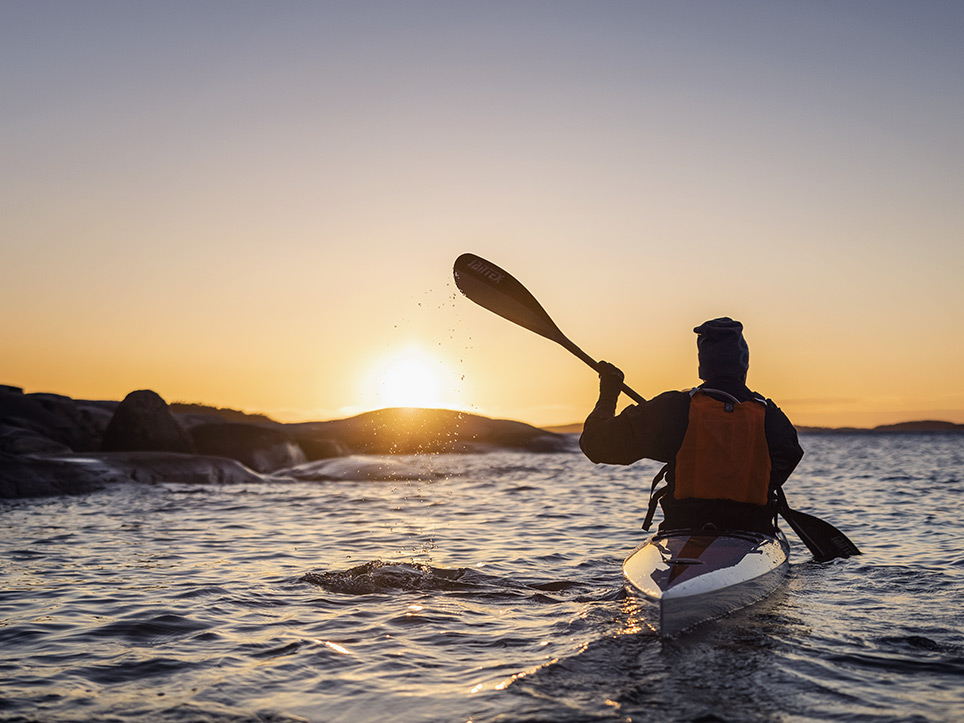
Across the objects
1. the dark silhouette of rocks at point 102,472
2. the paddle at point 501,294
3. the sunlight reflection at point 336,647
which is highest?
the paddle at point 501,294

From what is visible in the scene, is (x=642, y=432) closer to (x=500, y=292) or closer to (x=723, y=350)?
(x=723, y=350)

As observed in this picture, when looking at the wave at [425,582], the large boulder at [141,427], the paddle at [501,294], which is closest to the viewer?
the wave at [425,582]

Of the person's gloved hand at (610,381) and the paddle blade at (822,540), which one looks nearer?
the person's gloved hand at (610,381)

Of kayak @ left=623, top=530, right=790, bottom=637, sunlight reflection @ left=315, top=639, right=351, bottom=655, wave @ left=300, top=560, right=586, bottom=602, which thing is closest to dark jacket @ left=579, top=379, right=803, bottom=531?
kayak @ left=623, top=530, right=790, bottom=637

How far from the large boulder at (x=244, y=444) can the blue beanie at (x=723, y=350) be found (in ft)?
60.5

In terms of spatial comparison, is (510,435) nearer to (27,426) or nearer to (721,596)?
(27,426)

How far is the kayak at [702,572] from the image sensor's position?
452 centimetres

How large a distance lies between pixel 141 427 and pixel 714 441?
17.2 metres

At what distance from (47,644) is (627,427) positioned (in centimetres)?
392

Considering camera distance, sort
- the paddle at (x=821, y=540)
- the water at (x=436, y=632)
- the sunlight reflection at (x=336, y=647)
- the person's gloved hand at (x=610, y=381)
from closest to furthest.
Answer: the water at (x=436, y=632) < the sunlight reflection at (x=336, y=647) < the person's gloved hand at (x=610, y=381) < the paddle at (x=821, y=540)

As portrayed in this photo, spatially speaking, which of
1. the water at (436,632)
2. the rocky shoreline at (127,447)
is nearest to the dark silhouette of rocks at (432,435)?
the rocky shoreline at (127,447)

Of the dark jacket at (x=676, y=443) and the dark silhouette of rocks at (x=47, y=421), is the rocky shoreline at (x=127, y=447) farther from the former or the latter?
the dark jacket at (x=676, y=443)

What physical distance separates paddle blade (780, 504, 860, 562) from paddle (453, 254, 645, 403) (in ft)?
10.1

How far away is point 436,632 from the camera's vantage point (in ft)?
15.7
